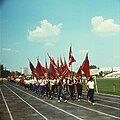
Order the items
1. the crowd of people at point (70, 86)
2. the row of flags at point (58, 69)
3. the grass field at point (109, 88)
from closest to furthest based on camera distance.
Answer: the crowd of people at point (70, 86), the row of flags at point (58, 69), the grass field at point (109, 88)

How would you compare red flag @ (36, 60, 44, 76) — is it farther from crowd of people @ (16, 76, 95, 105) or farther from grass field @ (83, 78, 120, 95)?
grass field @ (83, 78, 120, 95)

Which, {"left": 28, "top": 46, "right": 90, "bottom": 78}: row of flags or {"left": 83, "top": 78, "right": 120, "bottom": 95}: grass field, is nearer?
{"left": 28, "top": 46, "right": 90, "bottom": 78}: row of flags

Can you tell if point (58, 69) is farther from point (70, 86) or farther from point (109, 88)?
point (109, 88)

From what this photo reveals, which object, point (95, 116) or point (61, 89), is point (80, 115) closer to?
point (95, 116)

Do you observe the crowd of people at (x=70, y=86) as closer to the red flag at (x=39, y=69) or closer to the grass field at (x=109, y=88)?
the red flag at (x=39, y=69)

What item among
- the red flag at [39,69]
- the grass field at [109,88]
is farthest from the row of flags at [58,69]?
the grass field at [109,88]

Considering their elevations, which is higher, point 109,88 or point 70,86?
point 70,86

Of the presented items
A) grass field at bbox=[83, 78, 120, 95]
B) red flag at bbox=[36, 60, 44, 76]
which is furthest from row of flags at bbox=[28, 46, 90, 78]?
grass field at bbox=[83, 78, 120, 95]

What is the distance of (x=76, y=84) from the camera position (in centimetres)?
1603

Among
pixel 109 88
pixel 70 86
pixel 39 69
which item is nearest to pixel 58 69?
pixel 39 69

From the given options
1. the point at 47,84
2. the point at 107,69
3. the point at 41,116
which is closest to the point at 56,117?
the point at 41,116

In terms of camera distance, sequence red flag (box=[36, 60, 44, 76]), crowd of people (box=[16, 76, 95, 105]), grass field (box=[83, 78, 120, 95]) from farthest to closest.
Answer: red flag (box=[36, 60, 44, 76])
grass field (box=[83, 78, 120, 95])
crowd of people (box=[16, 76, 95, 105])

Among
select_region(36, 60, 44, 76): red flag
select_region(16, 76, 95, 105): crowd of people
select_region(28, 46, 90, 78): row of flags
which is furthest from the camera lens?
select_region(36, 60, 44, 76): red flag

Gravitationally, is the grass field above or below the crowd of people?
below
